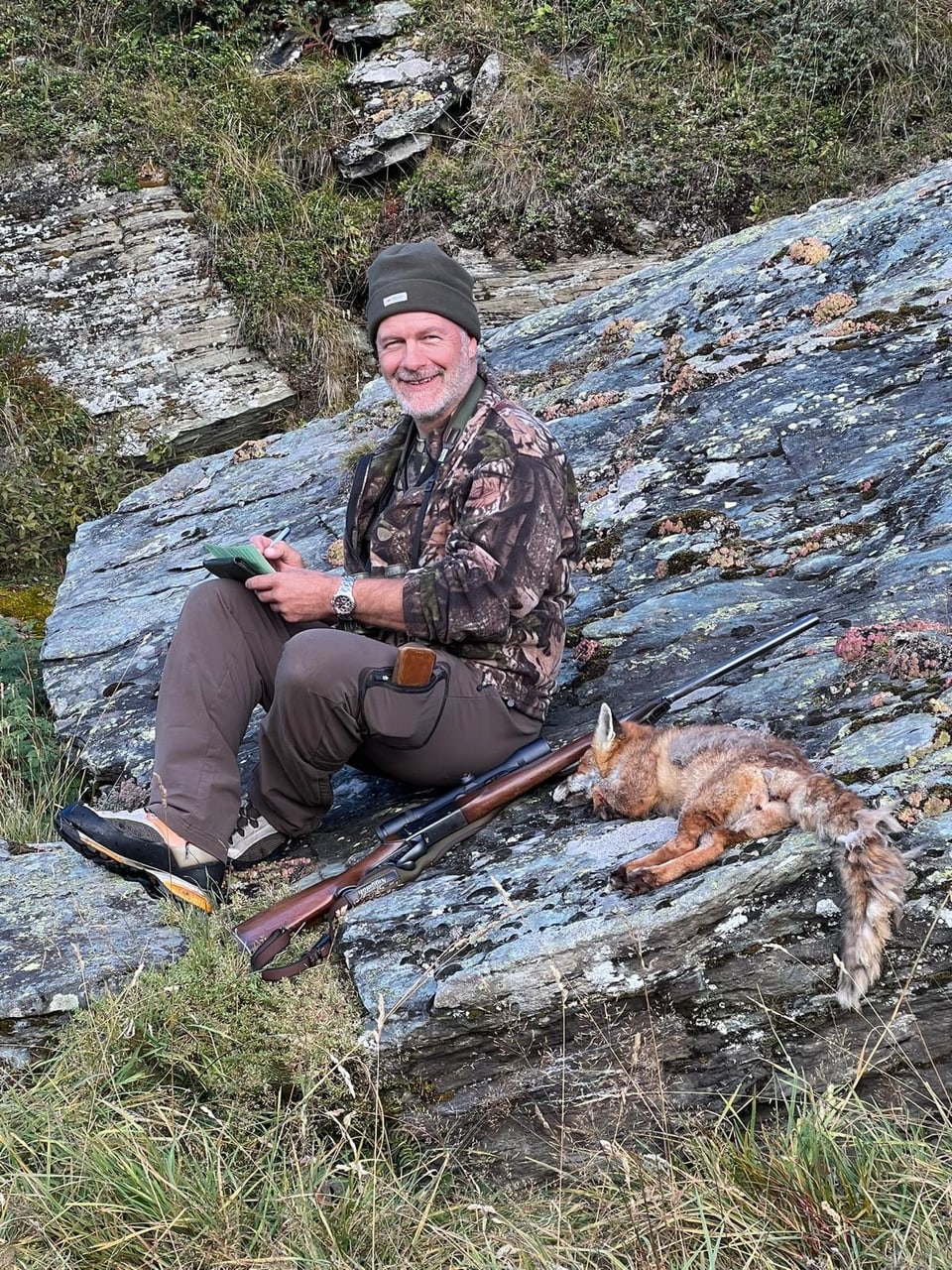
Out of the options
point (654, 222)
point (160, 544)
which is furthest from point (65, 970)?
point (654, 222)

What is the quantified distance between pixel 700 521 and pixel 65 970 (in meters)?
4.40

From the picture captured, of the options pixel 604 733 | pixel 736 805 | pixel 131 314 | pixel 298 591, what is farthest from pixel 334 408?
pixel 736 805

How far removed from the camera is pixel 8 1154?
4117mm

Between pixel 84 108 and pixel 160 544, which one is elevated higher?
pixel 84 108

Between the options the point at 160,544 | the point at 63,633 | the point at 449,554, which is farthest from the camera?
the point at 160,544

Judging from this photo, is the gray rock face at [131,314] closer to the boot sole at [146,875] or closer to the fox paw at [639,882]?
the boot sole at [146,875]

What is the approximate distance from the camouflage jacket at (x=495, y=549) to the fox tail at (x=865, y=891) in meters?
1.93

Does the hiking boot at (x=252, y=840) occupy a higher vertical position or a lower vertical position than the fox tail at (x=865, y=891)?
higher

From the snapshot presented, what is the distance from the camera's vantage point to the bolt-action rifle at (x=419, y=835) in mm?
4809

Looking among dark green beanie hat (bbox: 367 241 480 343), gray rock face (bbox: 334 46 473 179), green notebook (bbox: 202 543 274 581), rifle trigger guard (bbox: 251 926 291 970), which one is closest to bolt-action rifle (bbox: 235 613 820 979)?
rifle trigger guard (bbox: 251 926 291 970)

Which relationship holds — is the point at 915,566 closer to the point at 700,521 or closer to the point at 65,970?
the point at 700,521

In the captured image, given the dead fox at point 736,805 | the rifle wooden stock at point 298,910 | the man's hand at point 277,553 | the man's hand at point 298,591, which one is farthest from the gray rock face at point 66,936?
the dead fox at point 736,805

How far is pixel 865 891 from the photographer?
3.89 meters

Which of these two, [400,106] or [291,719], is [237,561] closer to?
[291,719]
